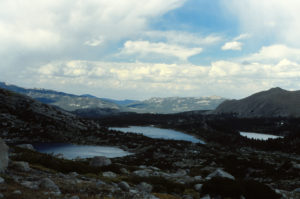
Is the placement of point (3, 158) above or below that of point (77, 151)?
above

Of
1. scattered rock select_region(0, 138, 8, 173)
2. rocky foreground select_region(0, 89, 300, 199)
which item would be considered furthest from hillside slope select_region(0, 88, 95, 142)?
scattered rock select_region(0, 138, 8, 173)

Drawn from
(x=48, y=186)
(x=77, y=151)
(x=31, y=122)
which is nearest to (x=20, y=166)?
(x=48, y=186)

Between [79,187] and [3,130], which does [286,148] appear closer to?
[79,187]

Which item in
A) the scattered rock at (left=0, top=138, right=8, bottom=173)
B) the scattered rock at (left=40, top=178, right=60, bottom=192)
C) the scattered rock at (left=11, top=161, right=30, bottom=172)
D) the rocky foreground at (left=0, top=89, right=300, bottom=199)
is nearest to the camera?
the scattered rock at (left=40, top=178, right=60, bottom=192)

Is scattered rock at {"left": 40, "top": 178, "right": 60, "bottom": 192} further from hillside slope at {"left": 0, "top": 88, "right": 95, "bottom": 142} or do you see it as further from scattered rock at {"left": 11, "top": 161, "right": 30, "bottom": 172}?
hillside slope at {"left": 0, "top": 88, "right": 95, "bottom": 142}

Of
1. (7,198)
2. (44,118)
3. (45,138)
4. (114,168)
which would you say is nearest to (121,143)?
(45,138)

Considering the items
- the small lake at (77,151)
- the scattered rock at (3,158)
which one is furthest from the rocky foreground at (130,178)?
the small lake at (77,151)

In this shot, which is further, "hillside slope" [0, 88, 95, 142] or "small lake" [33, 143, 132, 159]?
"hillside slope" [0, 88, 95, 142]

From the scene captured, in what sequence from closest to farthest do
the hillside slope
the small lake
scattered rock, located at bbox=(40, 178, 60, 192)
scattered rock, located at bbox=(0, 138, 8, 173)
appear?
scattered rock, located at bbox=(40, 178, 60, 192) < scattered rock, located at bbox=(0, 138, 8, 173) < the small lake < the hillside slope

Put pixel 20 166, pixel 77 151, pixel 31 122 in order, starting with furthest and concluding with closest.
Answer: pixel 31 122 → pixel 77 151 → pixel 20 166

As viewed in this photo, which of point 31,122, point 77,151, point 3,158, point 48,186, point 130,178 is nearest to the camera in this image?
point 48,186

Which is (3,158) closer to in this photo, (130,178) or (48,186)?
(48,186)

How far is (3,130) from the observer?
13188 centimetres

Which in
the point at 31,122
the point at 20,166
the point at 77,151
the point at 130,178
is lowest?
the point at 77,151
